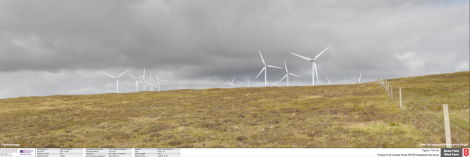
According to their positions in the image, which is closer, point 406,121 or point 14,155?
Answer: point 14,155

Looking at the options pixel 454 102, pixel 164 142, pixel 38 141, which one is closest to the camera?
pixel 164 142

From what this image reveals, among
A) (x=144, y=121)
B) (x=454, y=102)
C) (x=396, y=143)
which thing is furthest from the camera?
(x=454, y=102)

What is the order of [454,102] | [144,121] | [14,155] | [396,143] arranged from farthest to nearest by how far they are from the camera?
[454,102]
[144,121]
[396,143]
[14,155]

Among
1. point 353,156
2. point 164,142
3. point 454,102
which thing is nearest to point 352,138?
point 353,156

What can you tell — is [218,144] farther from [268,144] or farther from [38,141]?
[38,141]

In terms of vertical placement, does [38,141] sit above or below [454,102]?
below

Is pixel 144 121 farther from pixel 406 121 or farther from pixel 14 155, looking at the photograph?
pixel 406 121

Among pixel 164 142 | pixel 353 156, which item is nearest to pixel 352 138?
pixel 353 156

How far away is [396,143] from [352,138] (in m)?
2.27

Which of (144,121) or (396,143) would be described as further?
(144,121)

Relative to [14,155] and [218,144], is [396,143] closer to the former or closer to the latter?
[218,144]

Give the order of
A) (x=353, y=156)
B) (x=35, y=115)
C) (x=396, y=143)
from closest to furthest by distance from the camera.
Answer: (x=353, y=156) → (x=396, y=143) → (x=35, y=115)

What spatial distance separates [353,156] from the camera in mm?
11094

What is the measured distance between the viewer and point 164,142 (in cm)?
1841
